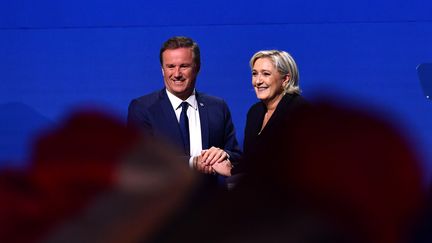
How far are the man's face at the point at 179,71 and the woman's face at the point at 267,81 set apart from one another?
19 cm

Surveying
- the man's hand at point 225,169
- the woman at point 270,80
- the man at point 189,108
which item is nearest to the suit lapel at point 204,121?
the man at point 189,108

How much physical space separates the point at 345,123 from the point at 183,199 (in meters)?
0.05

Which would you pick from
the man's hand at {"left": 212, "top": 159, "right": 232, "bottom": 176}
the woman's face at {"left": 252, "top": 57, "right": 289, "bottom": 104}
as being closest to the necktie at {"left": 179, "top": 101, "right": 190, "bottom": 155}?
the woman's face at {"left": 252, "top": 57, "right": 289, "bottom": 104}

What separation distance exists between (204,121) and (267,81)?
22cm

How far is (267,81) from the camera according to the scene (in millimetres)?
1972

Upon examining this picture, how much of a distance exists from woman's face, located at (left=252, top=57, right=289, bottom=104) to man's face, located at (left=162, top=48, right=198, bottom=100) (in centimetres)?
19

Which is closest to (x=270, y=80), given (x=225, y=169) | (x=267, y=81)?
(x=267, y=81)

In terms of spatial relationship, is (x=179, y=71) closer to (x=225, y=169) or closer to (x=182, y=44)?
(x=182, y=44)

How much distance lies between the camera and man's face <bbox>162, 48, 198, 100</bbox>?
193cm

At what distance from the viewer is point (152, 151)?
0.20 m

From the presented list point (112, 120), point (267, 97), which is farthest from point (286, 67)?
point (112, 120)

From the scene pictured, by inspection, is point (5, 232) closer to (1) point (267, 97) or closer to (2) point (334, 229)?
(2) point (334, 229)

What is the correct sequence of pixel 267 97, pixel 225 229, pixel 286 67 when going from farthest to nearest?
pixel 286 67 → pixel 267 97 → pixel 225 229

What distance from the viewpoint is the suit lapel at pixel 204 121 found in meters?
1.89
